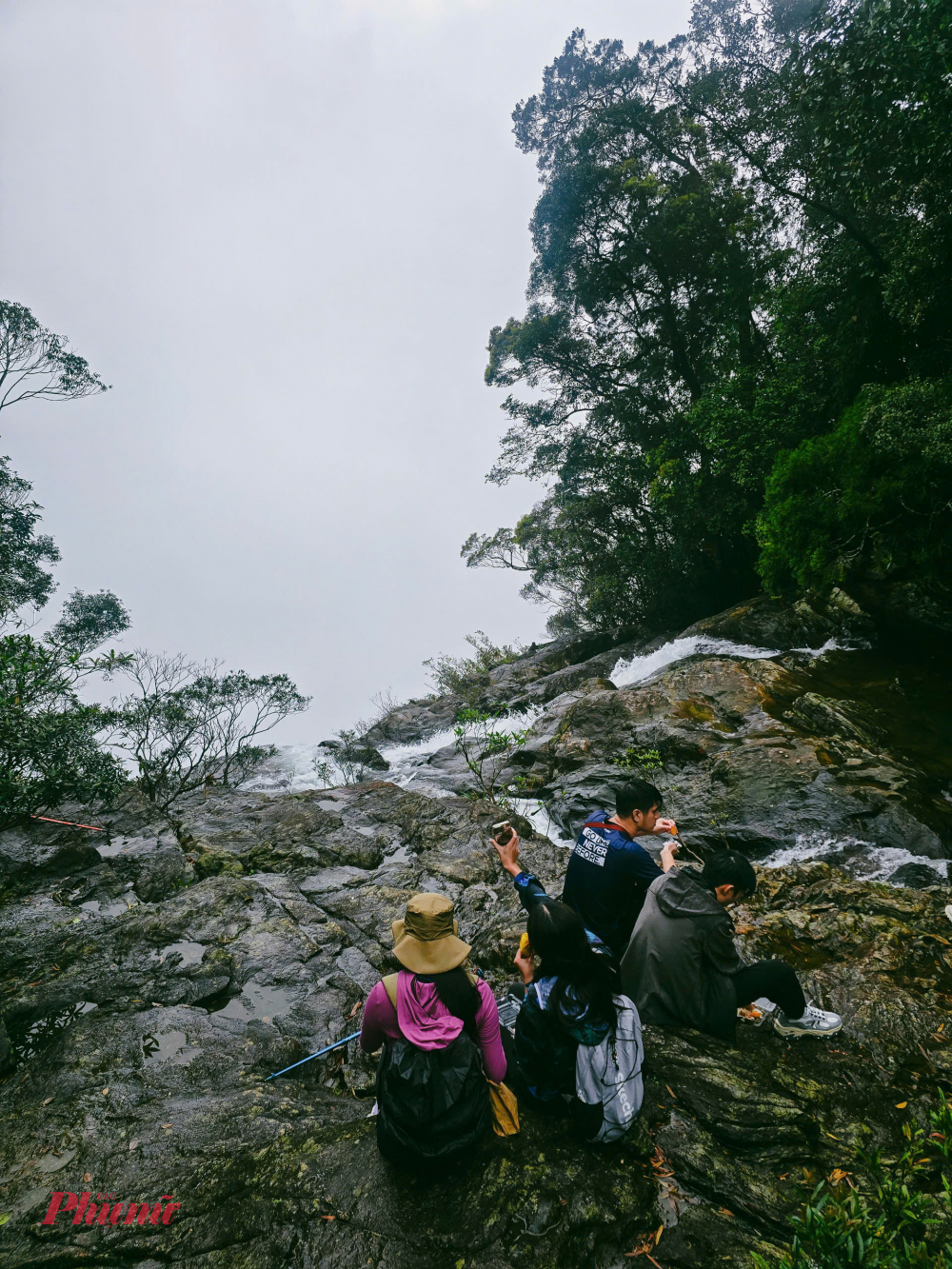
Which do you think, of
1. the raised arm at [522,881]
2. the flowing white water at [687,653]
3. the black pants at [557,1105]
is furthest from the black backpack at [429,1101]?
the flowing white water at [687,653]

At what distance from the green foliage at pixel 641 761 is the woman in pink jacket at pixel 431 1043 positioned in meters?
7.14

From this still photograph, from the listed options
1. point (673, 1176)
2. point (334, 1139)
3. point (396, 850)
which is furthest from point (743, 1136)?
point (396, 850)

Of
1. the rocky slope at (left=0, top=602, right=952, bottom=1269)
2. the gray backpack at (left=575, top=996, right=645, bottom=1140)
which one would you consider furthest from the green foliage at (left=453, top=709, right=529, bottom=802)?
the gray backpack at (left=575, top=996, right=645, bottom=1140)

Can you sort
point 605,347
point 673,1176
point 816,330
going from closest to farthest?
point 673,1176 < point 816,330 < point 605,347

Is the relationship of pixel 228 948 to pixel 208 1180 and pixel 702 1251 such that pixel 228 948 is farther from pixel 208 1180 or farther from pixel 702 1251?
pixel 702 1251

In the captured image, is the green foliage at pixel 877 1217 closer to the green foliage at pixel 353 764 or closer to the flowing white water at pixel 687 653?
the flowing white water at pixel 687 653

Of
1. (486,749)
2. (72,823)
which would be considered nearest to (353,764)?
(486,749)

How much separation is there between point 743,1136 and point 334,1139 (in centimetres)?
214

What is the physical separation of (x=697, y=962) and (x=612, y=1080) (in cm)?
89

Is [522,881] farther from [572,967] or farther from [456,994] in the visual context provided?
[456,994]

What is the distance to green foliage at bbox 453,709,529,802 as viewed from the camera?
1002 cm

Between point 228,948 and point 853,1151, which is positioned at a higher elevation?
point 228,948

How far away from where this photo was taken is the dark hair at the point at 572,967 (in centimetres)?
233

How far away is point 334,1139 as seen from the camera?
2.70 m
